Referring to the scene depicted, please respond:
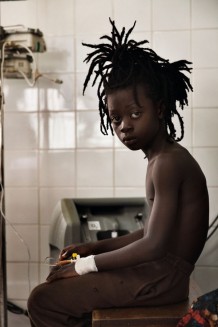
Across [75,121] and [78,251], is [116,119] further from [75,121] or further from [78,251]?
[75,121]

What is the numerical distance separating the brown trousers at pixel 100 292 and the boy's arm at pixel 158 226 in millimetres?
43

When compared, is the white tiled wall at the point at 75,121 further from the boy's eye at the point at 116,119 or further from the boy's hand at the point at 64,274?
the boy's hand at the point at 64,274

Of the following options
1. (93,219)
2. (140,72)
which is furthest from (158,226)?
(93,219)

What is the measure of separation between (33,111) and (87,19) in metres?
0.56

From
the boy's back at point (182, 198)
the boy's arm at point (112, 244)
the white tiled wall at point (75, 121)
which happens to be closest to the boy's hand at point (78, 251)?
the boy's arm at point (112, 244)

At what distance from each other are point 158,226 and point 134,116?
0.32 meters

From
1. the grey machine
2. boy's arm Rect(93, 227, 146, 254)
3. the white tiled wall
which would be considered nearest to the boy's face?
boy's arm Rect(93, 227, 146, 254)

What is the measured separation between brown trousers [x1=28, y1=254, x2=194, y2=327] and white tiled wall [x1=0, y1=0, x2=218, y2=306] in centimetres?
108

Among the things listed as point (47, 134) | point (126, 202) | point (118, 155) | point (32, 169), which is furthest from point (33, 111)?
point (126, 202)

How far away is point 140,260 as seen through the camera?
1230 millimetres

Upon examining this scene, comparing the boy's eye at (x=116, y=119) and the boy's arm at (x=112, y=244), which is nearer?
the boy's eye at (x=116, y=119)

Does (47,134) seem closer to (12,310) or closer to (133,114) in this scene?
(12,310)

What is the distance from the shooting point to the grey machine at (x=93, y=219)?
6.40 feet

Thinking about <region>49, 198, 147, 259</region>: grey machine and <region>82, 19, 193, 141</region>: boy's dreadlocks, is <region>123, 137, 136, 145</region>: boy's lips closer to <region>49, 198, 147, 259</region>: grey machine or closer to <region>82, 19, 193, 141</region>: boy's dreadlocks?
<region>82, 19, 193, 141</region>: boy's dreadlocks
